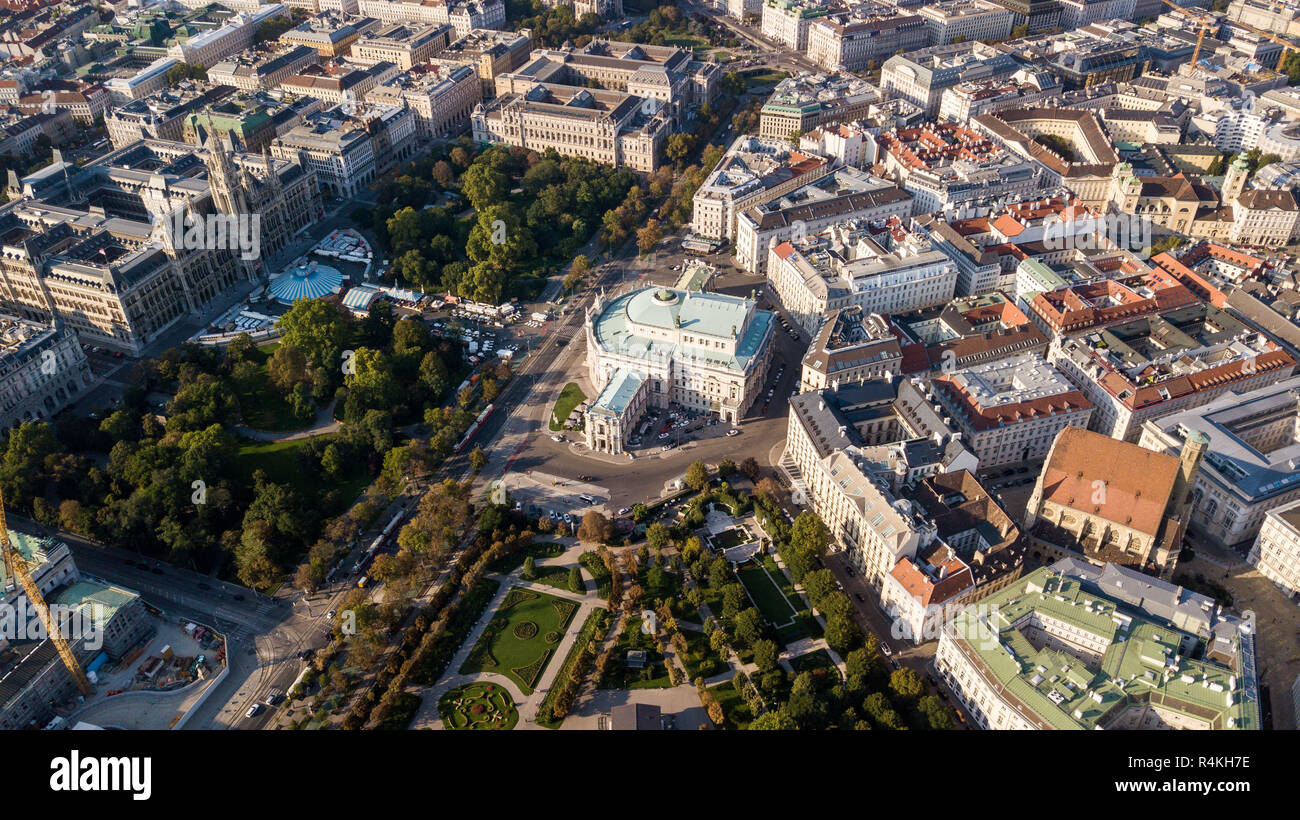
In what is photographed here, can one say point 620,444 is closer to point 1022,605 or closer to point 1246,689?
point 1022,605

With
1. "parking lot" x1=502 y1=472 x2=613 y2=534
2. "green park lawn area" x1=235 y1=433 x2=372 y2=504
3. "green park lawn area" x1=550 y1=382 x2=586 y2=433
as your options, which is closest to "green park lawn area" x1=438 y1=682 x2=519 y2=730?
"parking lot" x1=502 y1=472 x2=613 y2=534

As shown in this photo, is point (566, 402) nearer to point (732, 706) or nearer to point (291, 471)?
point (291, 471)

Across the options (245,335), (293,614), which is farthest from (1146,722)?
(245,335)

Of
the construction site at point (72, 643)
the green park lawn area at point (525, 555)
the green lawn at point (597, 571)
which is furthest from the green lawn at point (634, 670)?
the construction site at point (72, 643)

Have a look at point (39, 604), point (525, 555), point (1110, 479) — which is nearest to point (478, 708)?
point (525, 555)

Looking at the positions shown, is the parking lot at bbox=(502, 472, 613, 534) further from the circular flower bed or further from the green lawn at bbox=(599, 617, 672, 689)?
the green lawn at bbox=(599, 617, 672, 689)

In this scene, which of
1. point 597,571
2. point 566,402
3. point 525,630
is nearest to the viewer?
point 525,630

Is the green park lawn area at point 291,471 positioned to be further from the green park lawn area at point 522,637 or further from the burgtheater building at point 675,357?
the burgtheater building at point 675,357
